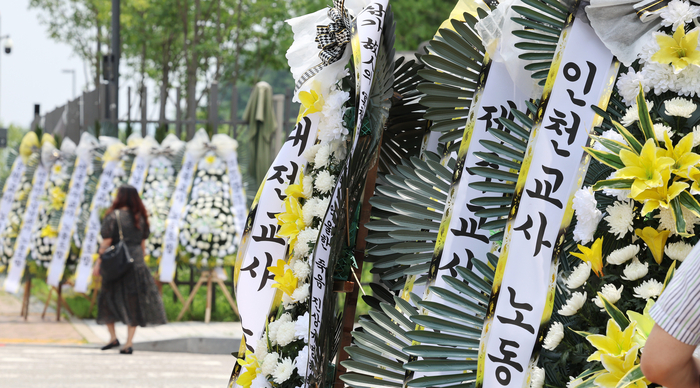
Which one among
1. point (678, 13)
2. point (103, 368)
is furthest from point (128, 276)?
point (678, 13)

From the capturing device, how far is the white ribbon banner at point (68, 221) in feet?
27.2

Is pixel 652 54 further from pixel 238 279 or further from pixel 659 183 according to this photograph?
pixel 238 279

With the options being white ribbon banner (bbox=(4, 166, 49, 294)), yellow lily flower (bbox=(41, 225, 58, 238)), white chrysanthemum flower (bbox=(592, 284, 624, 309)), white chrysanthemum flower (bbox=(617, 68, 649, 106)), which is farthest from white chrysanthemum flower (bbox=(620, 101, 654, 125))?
white ribbon banner (bbox=(4, 166, 49, 294))

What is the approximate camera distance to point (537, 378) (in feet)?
5.48

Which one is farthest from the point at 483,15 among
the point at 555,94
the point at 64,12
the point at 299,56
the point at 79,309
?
the point at 64,12

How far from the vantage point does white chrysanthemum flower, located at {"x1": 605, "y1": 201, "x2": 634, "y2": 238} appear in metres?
1.59

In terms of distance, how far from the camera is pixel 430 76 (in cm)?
223

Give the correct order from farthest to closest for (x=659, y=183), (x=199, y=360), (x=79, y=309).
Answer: (x=79, y=309)
(x=199, y=360)
(x=659, y=183)

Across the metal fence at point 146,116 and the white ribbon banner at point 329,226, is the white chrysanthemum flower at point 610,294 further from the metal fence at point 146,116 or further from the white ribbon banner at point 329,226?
the metal fence at point 146,116

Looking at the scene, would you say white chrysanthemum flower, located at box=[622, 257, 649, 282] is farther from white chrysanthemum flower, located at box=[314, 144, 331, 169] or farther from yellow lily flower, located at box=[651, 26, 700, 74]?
white chrysanthemum flower, located at box=[314, 144, 331, 169]

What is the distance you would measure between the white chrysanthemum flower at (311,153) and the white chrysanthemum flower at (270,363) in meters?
0.69

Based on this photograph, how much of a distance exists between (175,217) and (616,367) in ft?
22.2

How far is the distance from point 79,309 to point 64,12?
524 inches

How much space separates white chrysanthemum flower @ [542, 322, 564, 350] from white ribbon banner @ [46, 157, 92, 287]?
7.70 meters
